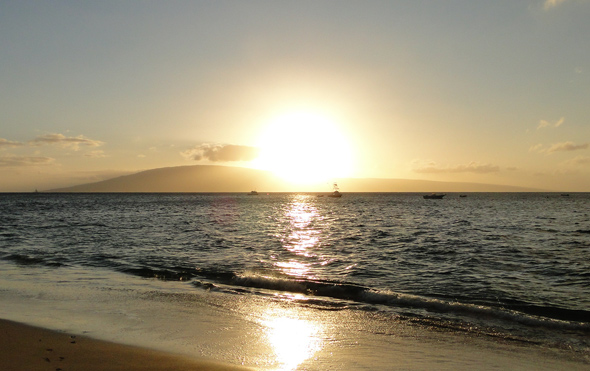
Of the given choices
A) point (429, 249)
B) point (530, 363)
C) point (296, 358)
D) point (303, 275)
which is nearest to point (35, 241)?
point (303, 275)

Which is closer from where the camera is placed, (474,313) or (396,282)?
(474,313)

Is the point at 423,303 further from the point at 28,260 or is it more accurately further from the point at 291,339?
the point at 28,260

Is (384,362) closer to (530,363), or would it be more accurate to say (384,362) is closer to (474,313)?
(530,363)

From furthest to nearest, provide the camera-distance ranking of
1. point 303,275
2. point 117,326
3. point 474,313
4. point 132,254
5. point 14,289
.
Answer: point 132,254, point 303,275, point 14,289, point 474,313, point 117,326

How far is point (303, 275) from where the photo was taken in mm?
19172

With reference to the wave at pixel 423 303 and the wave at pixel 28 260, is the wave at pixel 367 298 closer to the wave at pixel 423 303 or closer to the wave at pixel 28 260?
the wave at pixel 423 303

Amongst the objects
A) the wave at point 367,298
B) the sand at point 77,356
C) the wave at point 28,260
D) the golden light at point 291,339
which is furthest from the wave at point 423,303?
the wave at point 28,260

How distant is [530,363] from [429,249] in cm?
1912

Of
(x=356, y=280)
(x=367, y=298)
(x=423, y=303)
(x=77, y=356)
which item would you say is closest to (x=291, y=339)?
(x=77, y=356)

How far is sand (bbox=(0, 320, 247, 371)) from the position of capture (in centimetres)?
772

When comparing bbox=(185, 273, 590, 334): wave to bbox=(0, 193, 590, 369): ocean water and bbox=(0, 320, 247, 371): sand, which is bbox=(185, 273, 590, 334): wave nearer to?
bbox=(0, 193, 590, 369): ocean water

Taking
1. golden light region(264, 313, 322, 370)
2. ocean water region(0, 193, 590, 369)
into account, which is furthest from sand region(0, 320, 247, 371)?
golden light region(264, 313, 322, 370)

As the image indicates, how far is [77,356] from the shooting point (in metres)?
8.20

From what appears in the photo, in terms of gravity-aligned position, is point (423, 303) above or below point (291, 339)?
below
